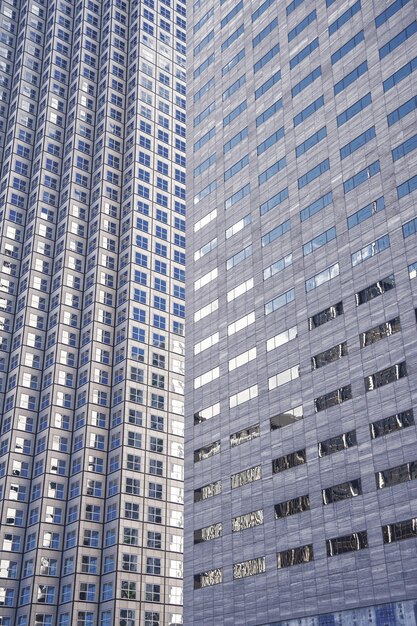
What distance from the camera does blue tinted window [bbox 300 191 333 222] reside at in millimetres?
74119

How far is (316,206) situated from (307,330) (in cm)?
1292

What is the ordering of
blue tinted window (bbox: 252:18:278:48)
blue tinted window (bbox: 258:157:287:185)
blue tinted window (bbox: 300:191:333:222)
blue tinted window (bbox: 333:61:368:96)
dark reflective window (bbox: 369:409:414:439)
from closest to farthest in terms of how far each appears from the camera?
dark reflective window (bbox: 369:409:414:439) < blue tinted window (bbox: 300:191:333:222) < blue tinted window (bbox: 333:61:368:96) < blue tinted window (bbox: 258:157:287:185) < blue tinted window (bbox: 252:18:278:48)

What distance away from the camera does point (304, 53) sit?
83.1m

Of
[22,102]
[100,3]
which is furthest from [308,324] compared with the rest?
[100,3]

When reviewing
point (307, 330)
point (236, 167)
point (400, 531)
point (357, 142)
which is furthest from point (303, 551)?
point (236, 167)

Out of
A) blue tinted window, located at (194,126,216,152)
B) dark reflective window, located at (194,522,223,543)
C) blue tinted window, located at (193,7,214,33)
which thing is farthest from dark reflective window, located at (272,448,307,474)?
blue tinted window, located at (193,7,214,33)

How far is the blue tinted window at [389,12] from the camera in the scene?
73.3 meters

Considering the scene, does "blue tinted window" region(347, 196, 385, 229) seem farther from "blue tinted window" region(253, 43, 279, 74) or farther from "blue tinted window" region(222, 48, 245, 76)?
"blue tinted window" region(222, 48, 245, 76)

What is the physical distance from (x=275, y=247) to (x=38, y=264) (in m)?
61.3

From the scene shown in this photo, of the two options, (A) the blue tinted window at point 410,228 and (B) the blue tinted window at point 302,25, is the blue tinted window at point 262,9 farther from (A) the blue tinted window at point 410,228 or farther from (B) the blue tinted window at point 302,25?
(A) the blue tinted window at point 410,228

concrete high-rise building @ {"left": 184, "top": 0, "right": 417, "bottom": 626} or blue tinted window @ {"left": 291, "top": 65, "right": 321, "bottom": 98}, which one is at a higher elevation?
blue tinted window @ {"left": 291, "top": 65, "right": 321, "bottom": 98}

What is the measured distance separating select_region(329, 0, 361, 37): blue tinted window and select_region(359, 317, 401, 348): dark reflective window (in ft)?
114

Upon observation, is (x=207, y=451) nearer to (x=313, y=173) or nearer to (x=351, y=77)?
(x=313, y=173)

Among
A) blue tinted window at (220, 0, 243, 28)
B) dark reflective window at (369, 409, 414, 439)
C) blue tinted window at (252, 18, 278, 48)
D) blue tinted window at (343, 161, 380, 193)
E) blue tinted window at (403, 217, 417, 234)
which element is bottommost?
dark reflective window at (369, 409, 414, 439)
